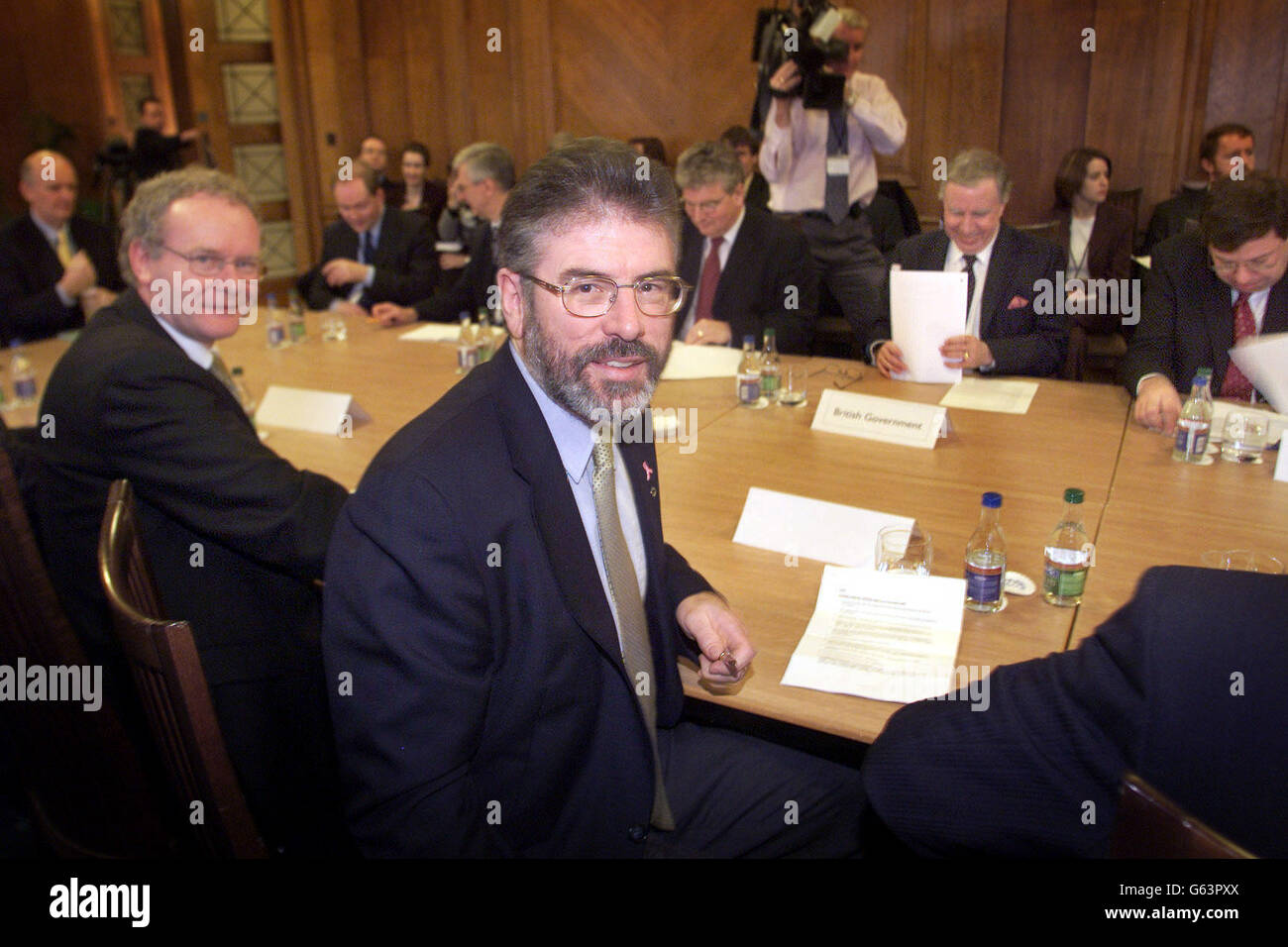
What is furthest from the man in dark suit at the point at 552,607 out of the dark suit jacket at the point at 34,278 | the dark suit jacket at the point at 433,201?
the dark suit jacket at the point at 433,201

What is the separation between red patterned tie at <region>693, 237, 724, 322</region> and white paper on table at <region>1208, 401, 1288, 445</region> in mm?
2053

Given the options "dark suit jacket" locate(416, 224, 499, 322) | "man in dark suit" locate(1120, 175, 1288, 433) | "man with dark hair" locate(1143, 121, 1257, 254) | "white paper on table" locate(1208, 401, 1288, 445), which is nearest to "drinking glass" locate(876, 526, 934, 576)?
"white paper on table" locate(1208, 401, 1288, 445)

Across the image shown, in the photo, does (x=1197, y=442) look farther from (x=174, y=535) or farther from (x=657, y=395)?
(x=174, y=535)

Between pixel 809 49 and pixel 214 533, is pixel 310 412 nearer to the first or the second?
pixel 214 533

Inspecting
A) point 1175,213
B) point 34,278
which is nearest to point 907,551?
point 34,278

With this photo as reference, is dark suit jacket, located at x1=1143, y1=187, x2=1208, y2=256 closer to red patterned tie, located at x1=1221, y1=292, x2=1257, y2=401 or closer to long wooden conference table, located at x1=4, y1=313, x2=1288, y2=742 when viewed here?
red patterned tie, located at x1=1221, y1=292, x2=1257, y2=401

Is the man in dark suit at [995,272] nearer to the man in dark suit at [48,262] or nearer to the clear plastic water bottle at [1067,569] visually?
the clear plastic water bottle at [1067,569]

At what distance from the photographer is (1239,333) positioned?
3.03 metres

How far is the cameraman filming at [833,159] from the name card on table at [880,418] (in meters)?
1.60

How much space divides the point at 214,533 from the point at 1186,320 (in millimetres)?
2798

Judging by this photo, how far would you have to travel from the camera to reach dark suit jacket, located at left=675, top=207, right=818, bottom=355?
165 inches
